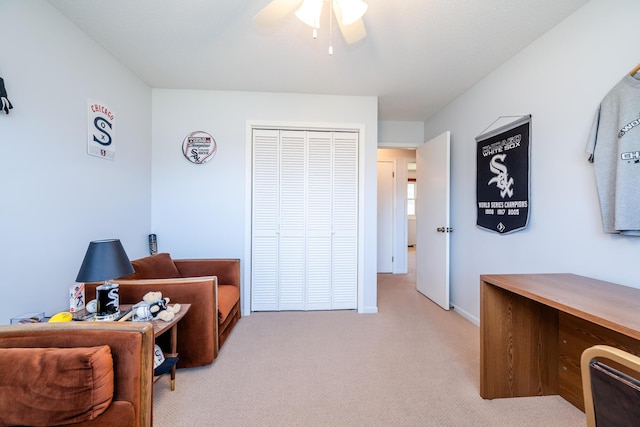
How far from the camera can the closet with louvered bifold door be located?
9.13 ft

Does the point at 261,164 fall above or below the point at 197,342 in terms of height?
above

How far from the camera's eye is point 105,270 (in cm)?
132

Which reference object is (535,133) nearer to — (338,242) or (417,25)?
(417,25)

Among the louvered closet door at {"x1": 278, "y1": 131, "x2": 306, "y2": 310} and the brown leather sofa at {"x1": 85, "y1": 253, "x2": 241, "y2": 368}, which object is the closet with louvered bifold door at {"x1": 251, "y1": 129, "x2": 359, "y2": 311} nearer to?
the louvered closet door at {"x1": 278, "y1": 131, "x2": 306, "y2": 310}

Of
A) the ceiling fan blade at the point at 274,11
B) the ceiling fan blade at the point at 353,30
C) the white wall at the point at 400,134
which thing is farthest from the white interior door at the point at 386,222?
the ceiling fan blade at the point at 274,11

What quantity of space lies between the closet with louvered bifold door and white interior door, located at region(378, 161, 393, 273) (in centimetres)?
203

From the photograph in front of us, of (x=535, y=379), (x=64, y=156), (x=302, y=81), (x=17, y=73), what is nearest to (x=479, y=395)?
(x=535, y=379)

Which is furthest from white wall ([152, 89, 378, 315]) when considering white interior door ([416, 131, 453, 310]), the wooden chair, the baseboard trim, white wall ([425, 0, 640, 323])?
the wooden chair

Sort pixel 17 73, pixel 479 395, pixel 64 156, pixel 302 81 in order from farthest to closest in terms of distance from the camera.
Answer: pixel 302 81
pixel 64 156
pixel 479 395
pixel 17 73

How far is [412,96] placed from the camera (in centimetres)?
279

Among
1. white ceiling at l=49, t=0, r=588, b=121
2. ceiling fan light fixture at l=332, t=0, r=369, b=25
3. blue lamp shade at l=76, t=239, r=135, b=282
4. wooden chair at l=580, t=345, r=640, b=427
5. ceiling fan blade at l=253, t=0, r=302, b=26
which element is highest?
white ceiling at l=49, t=0, r=588, b=121

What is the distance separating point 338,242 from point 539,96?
2117 mm

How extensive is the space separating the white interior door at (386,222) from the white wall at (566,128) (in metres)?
2.31

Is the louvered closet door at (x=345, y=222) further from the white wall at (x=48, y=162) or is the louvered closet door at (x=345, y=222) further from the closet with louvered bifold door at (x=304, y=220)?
the white wall at (x=48, y=162)
